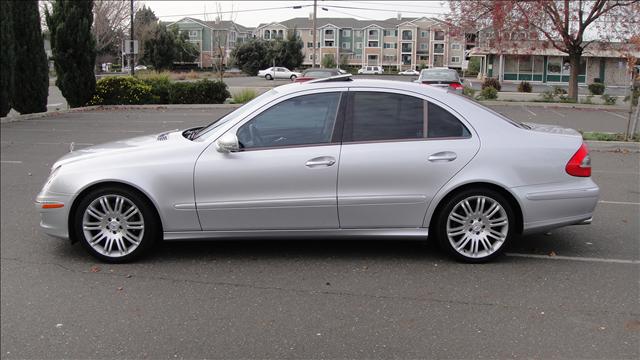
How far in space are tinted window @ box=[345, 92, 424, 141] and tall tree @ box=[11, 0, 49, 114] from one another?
59.0 ft

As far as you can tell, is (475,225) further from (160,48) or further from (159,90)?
(160,48)

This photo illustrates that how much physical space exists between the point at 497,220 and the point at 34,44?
64.0 feet

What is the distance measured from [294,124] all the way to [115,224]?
68.9 inches

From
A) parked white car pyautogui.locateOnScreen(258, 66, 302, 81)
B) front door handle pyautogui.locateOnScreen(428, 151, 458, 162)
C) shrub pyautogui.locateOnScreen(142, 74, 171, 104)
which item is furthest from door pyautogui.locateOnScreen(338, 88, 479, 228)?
parked white car pyautogui.locateOnScreen(258, 66, 302, 81)

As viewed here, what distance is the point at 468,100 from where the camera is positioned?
558 cm

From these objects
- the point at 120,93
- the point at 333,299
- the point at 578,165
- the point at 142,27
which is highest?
the point at 142,27

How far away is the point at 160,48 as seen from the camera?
6794 centimetres

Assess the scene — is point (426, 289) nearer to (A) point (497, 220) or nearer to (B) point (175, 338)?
(A) point (497, 220)

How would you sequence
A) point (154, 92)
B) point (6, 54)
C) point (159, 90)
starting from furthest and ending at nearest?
point (159, 90), point (154, 92), point (6, 54)

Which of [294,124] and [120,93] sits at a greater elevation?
[120,93]

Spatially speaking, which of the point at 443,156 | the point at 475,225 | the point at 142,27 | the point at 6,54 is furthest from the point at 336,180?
the point at 142,27

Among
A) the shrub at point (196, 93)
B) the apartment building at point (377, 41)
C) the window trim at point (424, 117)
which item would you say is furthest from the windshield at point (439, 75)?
the apartment building at point (377, 41)

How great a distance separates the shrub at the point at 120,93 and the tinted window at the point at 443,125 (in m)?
22.3

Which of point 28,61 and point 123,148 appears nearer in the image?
point 123,148
